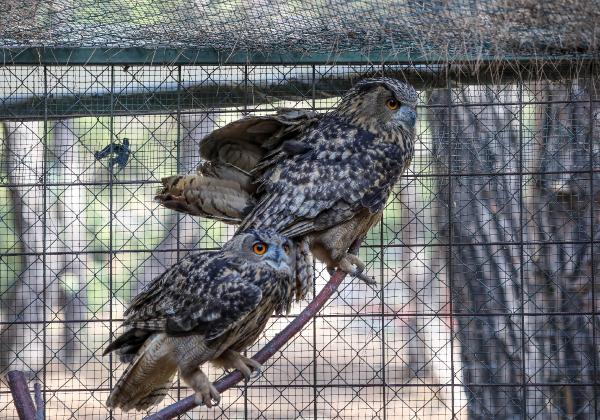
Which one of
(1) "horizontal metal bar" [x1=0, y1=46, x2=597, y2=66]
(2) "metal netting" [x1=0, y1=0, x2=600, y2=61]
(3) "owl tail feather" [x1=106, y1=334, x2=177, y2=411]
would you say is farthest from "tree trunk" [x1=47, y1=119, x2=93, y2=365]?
(3) "owl tail feather" [x1=106, y1=334, x2=177, y2=411]

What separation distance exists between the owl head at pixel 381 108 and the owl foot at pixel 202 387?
3.98 ft

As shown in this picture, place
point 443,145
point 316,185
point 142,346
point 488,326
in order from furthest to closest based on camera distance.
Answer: point 488,326 → point 443,145 → point 316,185 → point 142,346

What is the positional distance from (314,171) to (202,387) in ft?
3.08

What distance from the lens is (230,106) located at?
4.08 m

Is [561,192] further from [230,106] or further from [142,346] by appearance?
[142,346]

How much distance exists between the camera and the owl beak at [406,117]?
10.9 ft

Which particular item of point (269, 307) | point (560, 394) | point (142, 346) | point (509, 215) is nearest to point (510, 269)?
point (509, 215)

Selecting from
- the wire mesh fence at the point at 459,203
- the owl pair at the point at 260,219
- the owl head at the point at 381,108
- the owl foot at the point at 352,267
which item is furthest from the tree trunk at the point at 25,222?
the owl head at the point at 381,108

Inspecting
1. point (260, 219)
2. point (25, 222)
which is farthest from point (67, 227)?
point (260, 219)

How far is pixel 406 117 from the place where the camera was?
131 inches

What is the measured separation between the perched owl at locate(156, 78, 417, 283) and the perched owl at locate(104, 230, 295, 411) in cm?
22

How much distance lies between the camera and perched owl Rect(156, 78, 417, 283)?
10.3 ft

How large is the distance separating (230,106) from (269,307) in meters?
1.46

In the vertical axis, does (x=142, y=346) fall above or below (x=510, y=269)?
above
